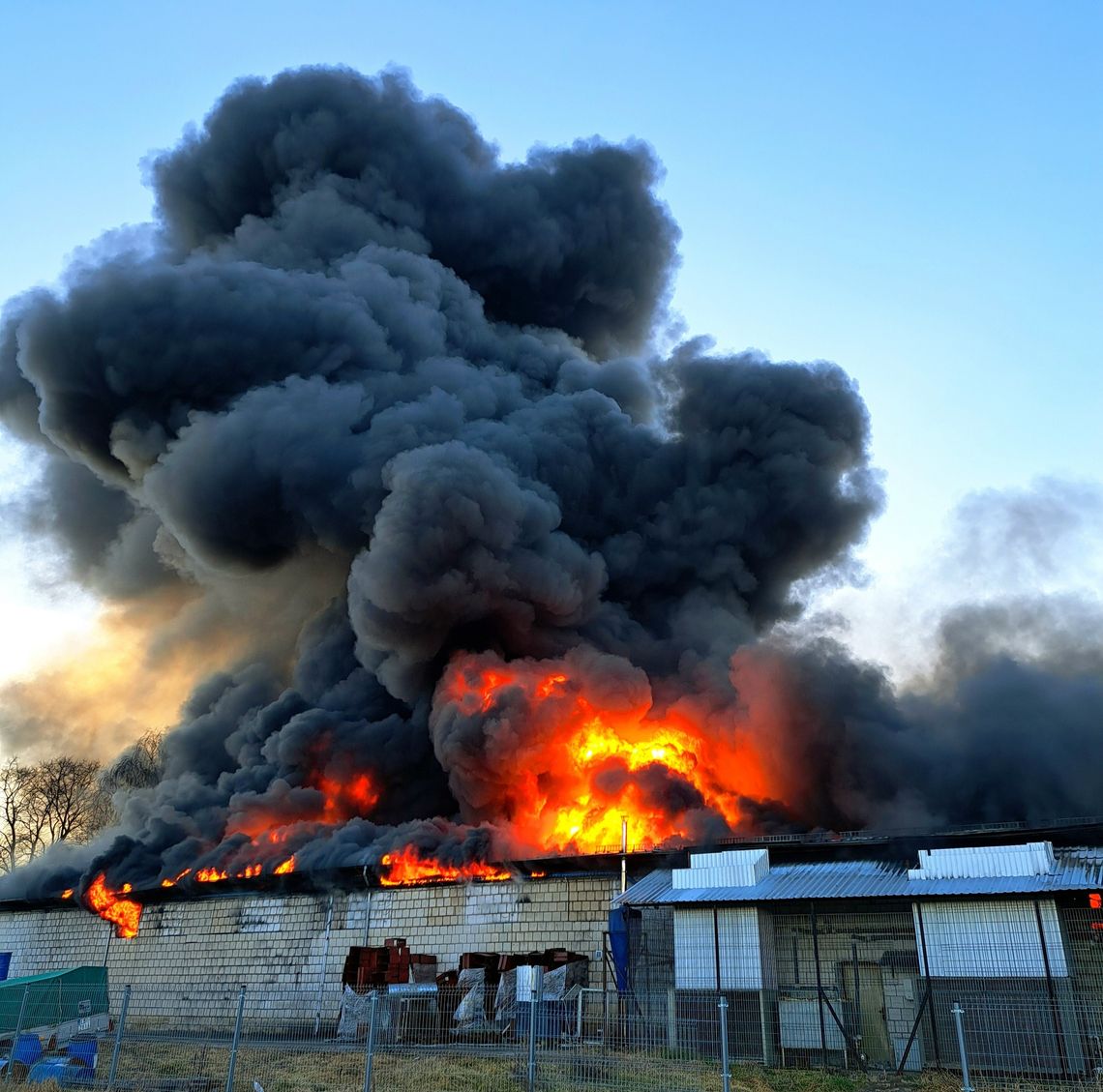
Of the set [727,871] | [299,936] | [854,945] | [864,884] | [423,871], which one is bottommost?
[854,945]

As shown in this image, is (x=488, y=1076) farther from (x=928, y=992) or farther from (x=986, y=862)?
(x=986, y=862)

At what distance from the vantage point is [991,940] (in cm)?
1770

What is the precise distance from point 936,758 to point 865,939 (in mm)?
16855

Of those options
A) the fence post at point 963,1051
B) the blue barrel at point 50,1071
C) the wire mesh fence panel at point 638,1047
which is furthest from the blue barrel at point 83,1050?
the fence post at point 963,1051

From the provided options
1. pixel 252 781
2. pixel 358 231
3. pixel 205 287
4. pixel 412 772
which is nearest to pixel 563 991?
pixel 412 772

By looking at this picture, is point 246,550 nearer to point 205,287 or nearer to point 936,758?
point 205,287

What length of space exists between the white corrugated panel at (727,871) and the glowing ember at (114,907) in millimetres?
24975

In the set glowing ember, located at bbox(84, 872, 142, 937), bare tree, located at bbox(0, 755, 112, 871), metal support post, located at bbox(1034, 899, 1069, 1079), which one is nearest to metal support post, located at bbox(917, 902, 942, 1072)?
metal support post, located at bbox(1034, 899, 1069, 1079)

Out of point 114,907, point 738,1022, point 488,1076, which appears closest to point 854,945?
point 738,1022

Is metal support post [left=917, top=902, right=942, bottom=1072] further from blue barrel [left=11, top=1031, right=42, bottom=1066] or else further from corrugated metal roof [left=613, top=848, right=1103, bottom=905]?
blue barrel [left=11, top=1031, right=42, bottom=1066]

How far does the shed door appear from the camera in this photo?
17.9 meters

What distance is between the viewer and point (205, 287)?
45.8m

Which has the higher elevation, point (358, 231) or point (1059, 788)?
point (358, 231)

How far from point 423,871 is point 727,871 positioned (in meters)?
14.0
